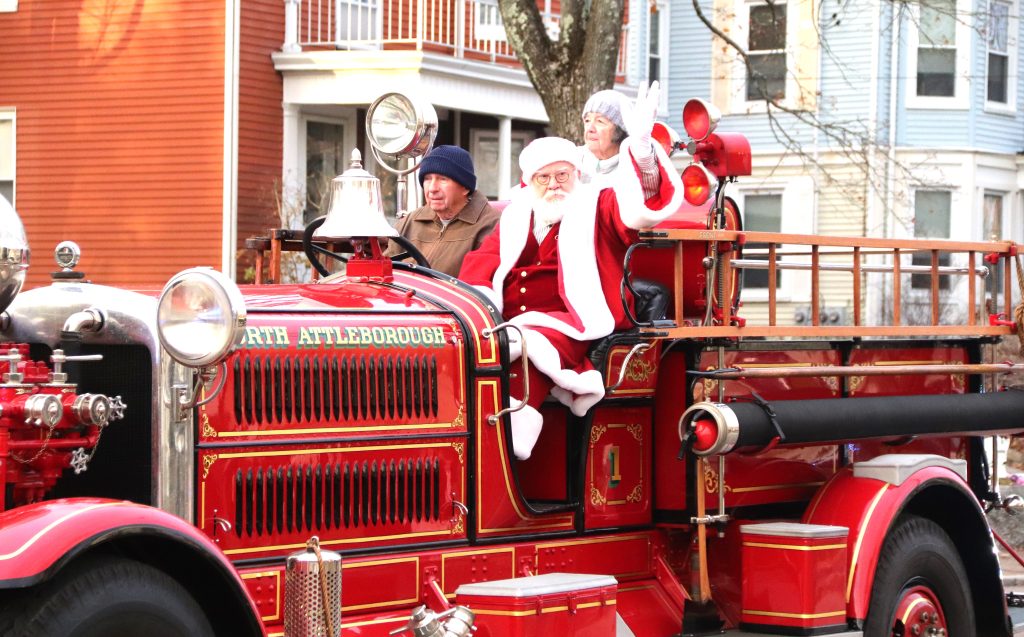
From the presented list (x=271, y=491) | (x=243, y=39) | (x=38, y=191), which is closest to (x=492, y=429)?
(x=271, y=491)

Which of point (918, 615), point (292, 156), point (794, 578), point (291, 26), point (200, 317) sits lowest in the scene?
point (918, 615)

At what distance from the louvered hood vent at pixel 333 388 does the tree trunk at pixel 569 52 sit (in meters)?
7.96

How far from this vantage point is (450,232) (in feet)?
22.7

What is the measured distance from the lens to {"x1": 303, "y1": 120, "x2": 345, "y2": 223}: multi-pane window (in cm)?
2120

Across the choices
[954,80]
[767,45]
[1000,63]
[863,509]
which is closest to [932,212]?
[954,80]

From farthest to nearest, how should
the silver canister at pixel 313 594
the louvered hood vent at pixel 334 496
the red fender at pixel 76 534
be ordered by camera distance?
1. the louvered hood vent at pixel 334 496
2. the silver canister at pixel 313 594
3. the red fender at pixel 76 534

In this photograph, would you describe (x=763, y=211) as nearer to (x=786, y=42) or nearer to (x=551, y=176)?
(x=786, y=42)

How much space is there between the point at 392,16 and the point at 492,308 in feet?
56.0

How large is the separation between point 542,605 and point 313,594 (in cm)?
84

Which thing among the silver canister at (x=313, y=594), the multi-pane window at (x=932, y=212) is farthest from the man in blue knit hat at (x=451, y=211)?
the multi-pane window at (x=932, y=212)

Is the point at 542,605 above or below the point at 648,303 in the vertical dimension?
below

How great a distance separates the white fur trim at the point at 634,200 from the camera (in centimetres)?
583

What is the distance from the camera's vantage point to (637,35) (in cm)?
2623

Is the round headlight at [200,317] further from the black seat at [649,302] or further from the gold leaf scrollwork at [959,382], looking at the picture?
the gold leaf scrollwork at [959,382]
